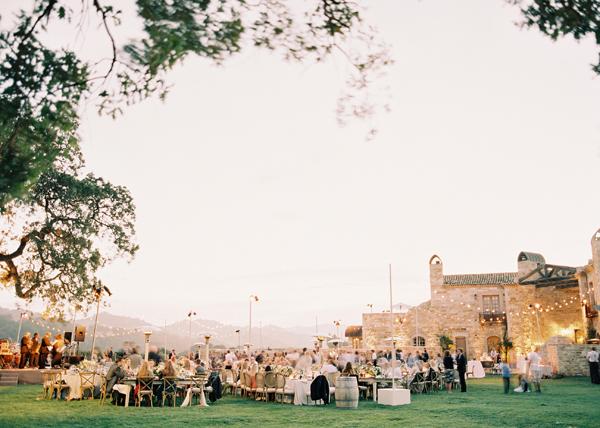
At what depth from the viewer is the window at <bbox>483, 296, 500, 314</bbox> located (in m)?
34.8

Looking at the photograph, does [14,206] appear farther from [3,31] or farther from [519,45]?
[519,45]

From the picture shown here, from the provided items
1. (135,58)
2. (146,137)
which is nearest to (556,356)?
(146,137)

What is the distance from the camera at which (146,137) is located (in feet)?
36.8

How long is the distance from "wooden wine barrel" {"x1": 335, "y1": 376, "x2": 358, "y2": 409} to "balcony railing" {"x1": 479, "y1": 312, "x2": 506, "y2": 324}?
1010 inches

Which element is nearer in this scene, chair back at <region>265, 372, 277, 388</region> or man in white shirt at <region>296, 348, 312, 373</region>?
chair back at <region>265, 372, 277, 388</region>

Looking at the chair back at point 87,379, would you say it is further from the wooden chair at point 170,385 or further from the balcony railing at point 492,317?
the balcony railing at point 492,317

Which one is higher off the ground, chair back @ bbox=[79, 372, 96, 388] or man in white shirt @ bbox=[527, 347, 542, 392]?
man in white shirt @ bbox=[527, 347, 542, 392]

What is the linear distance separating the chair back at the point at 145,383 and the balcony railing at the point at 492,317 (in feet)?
90.7

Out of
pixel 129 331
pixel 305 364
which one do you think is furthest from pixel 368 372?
pixel 129 331

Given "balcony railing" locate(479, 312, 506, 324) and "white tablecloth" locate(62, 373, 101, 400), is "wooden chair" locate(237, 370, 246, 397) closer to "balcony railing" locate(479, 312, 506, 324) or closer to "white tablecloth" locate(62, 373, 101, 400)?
"white tablecloth" locate(62, 373, 101, 400)

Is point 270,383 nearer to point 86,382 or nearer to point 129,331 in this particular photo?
point 86,382

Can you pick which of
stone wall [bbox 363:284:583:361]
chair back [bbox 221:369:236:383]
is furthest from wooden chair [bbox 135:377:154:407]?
stone wall [bbox 363:284:583:361]

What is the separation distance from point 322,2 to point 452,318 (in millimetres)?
33143

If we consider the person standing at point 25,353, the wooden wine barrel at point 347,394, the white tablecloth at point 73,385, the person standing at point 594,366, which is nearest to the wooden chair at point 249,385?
the wooden wine barrel at point 347,394
